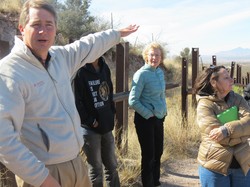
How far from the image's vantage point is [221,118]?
3479 mm

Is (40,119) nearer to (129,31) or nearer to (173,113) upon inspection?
(129,31)

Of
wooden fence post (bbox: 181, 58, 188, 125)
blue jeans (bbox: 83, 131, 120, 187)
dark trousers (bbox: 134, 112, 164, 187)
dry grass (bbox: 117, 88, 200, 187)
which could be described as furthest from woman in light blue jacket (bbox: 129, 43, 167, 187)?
wooden fence post (bbox: 181, 58, 188, 125)

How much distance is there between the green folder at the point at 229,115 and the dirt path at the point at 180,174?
232cm

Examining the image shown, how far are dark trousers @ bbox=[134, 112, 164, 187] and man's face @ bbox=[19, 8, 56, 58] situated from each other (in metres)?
2.68

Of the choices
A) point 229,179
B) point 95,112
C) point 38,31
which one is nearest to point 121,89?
point 95,112

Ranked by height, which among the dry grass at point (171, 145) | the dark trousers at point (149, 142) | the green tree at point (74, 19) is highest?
the green tree at point (74, 19)

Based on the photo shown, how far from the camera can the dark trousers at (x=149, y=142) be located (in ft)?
16.1

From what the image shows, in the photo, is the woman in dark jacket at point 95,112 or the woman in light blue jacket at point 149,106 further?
the woman in light blue jacket at point 149,106

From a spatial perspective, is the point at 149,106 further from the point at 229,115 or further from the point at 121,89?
the point at 229,115

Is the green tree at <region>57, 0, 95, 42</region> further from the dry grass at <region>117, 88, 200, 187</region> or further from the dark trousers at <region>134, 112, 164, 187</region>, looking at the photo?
the dark trousers at <region>134, 112, 164, 187</region>

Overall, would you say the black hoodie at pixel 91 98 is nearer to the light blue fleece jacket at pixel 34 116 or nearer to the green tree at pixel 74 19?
the light blue fleece jacket at pixel 34 116

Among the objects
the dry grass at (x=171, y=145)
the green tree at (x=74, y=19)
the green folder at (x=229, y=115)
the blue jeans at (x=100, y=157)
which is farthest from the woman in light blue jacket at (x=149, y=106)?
the green tree at (x=74, y=19)

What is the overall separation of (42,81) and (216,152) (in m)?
1.75

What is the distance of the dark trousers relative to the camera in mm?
4895
